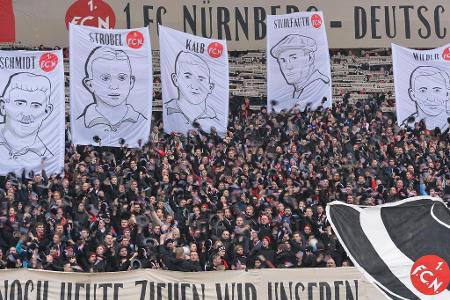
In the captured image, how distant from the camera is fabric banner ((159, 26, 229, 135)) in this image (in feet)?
58.9

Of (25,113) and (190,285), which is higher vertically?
(25,113)

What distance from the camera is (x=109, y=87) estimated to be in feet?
56.3

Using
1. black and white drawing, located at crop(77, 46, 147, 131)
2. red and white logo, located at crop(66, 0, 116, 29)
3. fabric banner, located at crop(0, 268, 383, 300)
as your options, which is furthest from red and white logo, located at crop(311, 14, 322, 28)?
fabric banner, located at crop(0, 268, 383, 300)

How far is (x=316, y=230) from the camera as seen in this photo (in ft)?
45.2

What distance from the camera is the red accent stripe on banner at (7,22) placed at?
2134cm

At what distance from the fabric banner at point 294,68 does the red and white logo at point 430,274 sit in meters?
14.0

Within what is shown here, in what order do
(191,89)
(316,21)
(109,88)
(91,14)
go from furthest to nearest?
(91,14) < (316,21) < (191,89) < (109,88)

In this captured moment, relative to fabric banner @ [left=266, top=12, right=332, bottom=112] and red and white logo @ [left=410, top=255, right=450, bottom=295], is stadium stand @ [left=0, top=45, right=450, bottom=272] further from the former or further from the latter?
red and white logo @ [left=410, top=255, right=450, bottom=295]

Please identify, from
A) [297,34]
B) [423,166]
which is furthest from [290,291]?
[297,34]

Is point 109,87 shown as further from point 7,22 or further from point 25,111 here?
point 7,22

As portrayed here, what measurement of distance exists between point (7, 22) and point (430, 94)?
9117 mm

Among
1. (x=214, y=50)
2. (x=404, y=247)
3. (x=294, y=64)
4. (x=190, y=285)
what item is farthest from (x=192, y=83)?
(x=404, y=247)

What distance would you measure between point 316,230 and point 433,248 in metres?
8.35

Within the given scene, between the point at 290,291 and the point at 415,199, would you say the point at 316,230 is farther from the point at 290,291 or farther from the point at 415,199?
the point at 415,199
